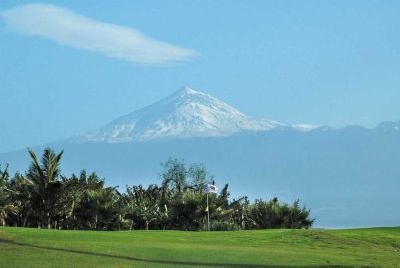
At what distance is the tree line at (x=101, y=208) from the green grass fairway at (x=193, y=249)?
1292 centimetres

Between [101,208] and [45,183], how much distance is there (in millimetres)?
3787

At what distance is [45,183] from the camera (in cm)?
4634

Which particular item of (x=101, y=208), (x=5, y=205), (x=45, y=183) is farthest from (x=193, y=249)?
(x=101, y=208)

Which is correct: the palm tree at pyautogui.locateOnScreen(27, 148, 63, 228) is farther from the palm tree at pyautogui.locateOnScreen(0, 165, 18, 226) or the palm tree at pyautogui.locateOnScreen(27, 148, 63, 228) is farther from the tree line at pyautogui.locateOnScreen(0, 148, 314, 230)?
the palm tree at pyautogui.locateOnScreen(0, 165, 18, 226)

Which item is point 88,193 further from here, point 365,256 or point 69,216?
point 365,256

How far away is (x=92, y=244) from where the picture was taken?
81.3ft

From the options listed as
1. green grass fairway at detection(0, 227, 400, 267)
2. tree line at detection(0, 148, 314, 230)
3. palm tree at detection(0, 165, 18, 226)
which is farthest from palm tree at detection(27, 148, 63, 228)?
green grass fairway at detection(0, 227, 400, 267)

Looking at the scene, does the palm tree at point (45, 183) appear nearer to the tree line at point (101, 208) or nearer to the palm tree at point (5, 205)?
the tree line at point (101, 208)

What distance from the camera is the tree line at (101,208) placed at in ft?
152

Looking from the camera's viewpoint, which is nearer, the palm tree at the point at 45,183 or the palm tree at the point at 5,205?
the palm tree at the point at 5,205

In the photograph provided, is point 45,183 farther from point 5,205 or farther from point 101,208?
point 5,205

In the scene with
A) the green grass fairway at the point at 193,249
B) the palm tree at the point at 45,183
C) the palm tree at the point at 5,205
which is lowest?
the green grass fairway at the point at 193,249

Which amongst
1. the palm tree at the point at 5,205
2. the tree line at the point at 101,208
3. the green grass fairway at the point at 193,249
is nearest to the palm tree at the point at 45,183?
the tree line at the point at 101,208

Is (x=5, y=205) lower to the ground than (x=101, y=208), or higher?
lower
